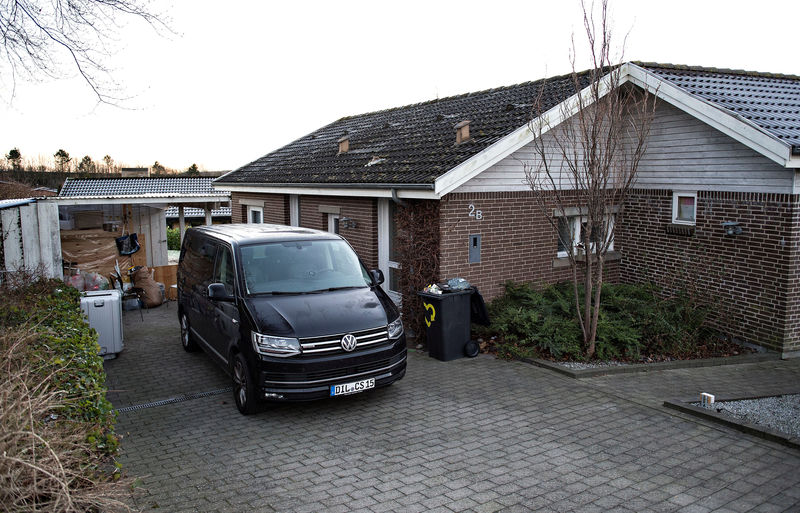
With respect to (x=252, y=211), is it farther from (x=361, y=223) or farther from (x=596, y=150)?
(x=596, y=150)

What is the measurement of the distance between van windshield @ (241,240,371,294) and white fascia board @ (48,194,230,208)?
317 inches

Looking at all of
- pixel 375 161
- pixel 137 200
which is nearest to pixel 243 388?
pixel 375 161

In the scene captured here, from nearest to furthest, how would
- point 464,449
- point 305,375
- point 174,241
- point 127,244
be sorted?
1. point 464,449
2. point 305,375
3. point 127,244
4. point 174,241

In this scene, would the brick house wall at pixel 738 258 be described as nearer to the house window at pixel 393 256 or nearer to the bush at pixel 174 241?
the house window at pixel 393 256

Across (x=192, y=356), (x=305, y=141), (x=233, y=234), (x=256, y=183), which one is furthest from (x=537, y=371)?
(x=305, y=141)

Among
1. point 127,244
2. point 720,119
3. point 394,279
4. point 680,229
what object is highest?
point 720,119

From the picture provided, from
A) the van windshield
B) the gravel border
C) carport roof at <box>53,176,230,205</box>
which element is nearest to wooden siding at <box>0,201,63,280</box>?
the van windshield

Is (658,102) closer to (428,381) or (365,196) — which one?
(365,196)

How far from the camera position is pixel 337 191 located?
12.5 meters

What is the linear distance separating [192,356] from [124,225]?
28.5ft

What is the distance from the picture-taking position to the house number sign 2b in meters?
10.4

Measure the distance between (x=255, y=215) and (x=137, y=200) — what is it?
352cm

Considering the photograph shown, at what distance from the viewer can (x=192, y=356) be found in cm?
993

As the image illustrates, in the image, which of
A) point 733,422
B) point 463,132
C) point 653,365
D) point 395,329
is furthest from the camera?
point 463,132
